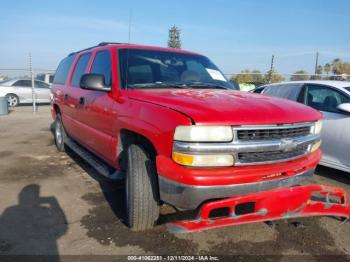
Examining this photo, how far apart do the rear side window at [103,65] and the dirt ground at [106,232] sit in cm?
154

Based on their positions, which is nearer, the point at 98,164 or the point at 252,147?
the point at 252,147

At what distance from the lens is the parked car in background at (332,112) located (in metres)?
4.94

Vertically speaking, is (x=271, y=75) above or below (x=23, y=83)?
above

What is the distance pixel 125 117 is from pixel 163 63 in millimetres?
1140

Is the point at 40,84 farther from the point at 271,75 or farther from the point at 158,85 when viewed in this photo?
the point at 158,85

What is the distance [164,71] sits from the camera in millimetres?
4180

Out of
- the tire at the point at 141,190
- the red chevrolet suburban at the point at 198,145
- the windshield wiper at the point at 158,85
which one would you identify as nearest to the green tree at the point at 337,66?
the windshield wiper at the point at 158,85

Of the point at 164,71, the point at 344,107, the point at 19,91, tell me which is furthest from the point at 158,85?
the point at 19,91

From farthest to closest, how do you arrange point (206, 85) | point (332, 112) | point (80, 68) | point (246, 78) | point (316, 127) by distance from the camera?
point (246, 78) → point (80, 68) → point (332, 112) → point (206, 85) → point (316, 127)

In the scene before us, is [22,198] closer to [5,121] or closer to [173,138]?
[173,138]

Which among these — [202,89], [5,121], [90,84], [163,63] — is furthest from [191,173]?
[5,121]

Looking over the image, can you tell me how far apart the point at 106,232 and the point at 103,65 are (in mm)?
2123

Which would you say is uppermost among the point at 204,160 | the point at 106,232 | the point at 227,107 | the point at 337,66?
the point at 337,66

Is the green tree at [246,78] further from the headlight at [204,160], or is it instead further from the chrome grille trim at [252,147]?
the headlight at [204,160]
